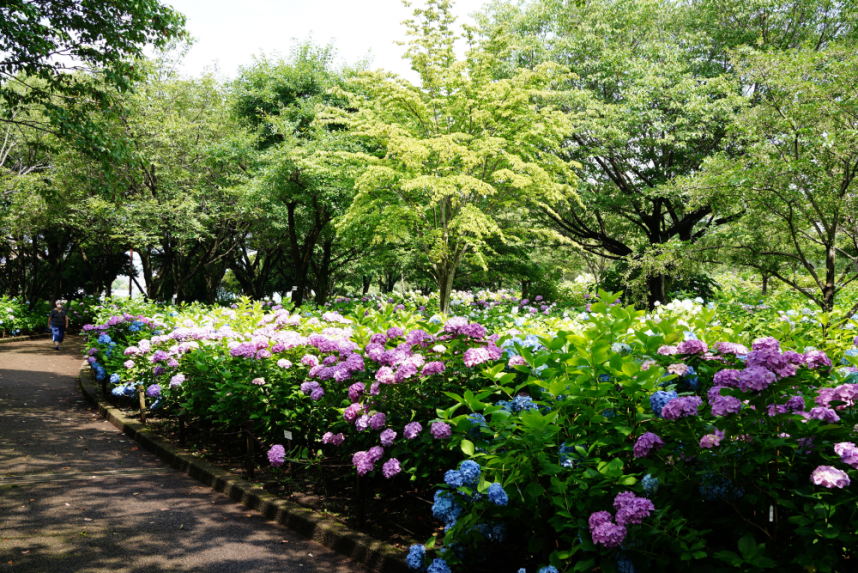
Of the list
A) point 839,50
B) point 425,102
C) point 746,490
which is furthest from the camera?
point 425,102

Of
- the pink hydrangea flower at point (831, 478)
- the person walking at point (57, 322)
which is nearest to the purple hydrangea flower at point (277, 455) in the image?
the pink hydrangea flower at point (831, 478)

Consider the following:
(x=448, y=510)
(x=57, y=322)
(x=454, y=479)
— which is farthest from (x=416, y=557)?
(x=57, y=322)

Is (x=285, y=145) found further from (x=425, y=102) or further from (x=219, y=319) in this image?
(x=219, y=319)

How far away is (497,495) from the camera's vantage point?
231 centimetres

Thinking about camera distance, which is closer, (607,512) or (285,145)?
(607,512)

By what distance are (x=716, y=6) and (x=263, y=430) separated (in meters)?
17.4

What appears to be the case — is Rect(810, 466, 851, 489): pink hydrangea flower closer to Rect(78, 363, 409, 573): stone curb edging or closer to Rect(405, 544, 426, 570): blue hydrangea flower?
Rect(405, 544, 426, 570): blue hydrangea flower

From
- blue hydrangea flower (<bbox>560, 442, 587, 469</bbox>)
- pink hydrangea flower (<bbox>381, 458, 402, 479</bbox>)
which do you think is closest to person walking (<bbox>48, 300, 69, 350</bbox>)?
pink hydrangea flower (<bbox>381, 458, 402, 479</bbox>)

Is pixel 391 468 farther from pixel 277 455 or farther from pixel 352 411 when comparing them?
pixel 277 455

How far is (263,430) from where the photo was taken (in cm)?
507

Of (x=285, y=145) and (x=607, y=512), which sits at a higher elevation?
(x=285, y=145)

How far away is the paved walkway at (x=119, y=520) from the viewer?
3268mm

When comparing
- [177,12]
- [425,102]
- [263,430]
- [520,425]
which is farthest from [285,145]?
[520,425]

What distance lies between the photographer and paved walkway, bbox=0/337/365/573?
3.27 meters
